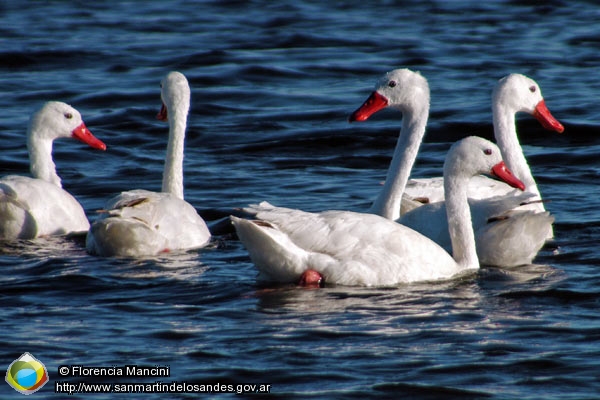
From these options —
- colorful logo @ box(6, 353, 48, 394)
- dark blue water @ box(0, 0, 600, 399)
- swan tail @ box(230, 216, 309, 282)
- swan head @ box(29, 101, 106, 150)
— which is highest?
swan head @ box(29, 101, 106, 150)

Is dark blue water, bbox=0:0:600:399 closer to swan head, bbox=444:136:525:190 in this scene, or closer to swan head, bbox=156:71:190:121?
swan head, bbox=444:136:525:190

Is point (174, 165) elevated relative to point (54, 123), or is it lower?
lower

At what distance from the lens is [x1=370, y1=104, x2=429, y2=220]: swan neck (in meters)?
11.9

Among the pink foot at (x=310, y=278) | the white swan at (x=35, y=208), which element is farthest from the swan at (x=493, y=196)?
the white swan at (x=35, y=208)

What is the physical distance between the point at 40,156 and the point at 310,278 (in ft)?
14.1

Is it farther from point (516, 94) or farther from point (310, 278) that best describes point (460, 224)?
point (516, 94)

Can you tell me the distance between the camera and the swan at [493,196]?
1116 cm

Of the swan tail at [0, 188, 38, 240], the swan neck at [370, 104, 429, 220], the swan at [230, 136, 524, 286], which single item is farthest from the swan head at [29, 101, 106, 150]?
the swan at [230, 136, 524, 286]

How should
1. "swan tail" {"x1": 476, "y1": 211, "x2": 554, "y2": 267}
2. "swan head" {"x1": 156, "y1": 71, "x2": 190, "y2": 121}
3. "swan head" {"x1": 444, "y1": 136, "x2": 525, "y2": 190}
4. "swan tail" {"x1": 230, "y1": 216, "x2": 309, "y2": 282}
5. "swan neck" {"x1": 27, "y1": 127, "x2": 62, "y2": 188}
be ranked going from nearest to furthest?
1. "swan tail" {"x1": 230, "y1": 216, "x2": 309, "y2": 282}
2. "swan head" {"x1": 444, "y1": 136, "x2": 525, "y2": 190}
3. "swan tail" {"x1": 476, "y1": 211, "x2": 554, "y2": 267}
4. "swan head" {"x1": 156, "y1": 71, "x2": 190, "y2": 121}
5. "swan neck" {"x1": 27, "y1": 127, "x2": 62, "y2": 188}

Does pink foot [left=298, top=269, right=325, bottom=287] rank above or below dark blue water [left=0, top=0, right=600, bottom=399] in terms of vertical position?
above

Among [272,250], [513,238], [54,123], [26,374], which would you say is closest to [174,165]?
[54,123]

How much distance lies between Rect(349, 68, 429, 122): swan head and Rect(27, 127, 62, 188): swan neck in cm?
330

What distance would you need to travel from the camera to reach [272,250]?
10.1 meters

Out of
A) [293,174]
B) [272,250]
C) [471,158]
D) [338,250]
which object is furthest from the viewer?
[293,174]
